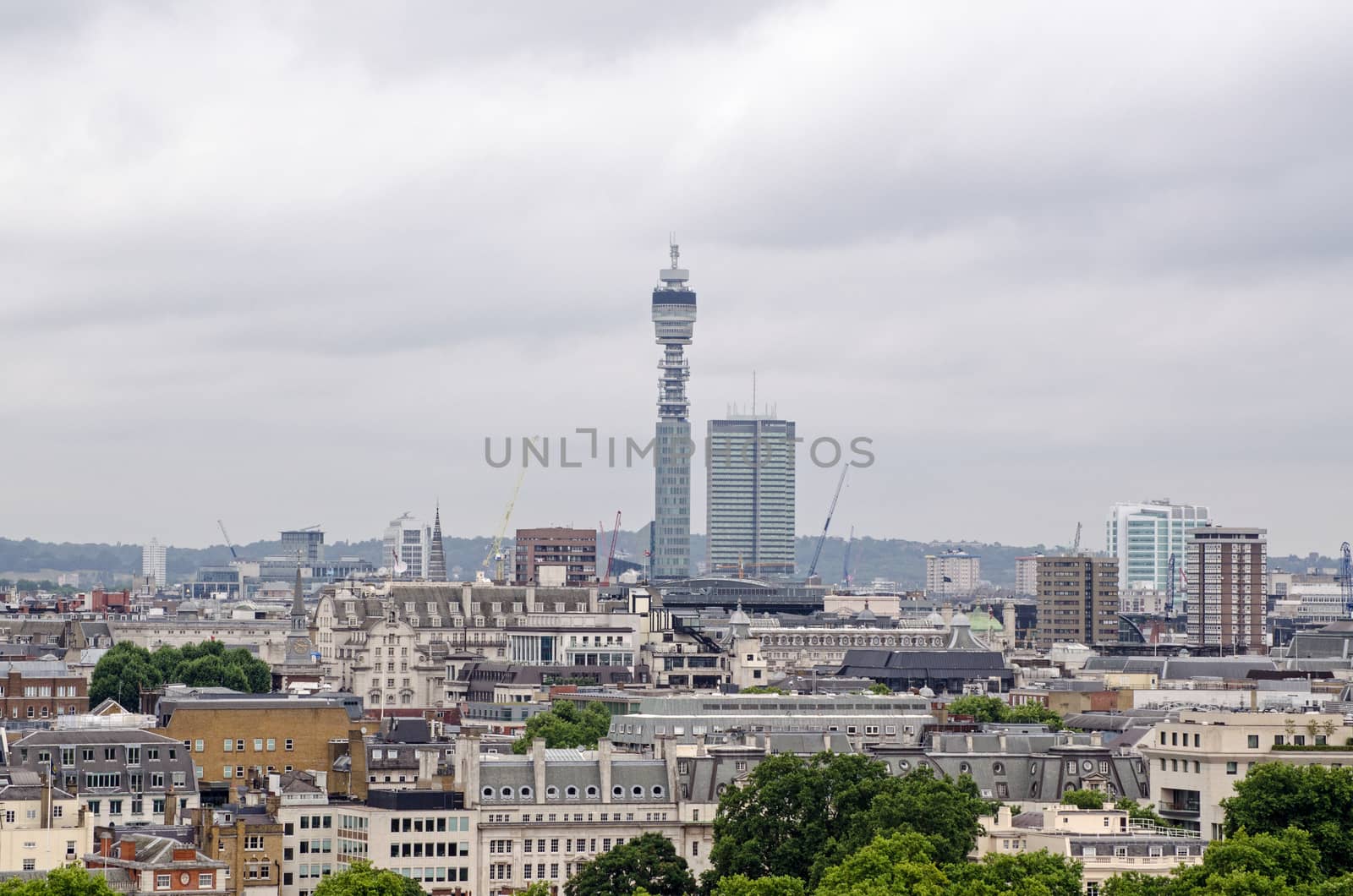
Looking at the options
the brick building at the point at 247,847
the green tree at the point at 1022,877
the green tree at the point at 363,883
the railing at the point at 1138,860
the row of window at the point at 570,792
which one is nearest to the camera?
the green tree at the point at 1022,877

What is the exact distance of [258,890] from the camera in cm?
15638

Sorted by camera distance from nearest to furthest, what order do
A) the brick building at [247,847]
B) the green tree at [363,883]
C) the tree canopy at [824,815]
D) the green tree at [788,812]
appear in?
the green tree at [363,883] < the tree canopy at [824,815] < the green tree at [788,812] < the brick building at [247,847]

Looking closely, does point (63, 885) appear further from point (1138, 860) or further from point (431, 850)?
point (1138, 860)

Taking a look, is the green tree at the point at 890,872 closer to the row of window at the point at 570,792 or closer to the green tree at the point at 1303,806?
the green tree at the point at 1303,806

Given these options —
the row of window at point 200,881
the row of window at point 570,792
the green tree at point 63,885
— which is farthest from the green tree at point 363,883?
the row of window at point 570,792

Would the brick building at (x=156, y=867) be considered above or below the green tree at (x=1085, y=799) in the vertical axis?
below

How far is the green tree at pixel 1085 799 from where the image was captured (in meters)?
160

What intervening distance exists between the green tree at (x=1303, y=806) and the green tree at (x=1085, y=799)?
1778cm

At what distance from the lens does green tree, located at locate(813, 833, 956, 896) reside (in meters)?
129

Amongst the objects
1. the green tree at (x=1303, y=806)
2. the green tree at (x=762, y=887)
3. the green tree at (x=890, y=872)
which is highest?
the green tree at (x=1303, y=806)

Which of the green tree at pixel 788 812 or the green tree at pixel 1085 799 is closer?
the green tree at pixel 788 812

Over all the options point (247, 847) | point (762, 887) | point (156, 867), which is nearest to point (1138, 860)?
point (762, 887)

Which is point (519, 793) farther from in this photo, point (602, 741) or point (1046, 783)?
point (1046, 783)

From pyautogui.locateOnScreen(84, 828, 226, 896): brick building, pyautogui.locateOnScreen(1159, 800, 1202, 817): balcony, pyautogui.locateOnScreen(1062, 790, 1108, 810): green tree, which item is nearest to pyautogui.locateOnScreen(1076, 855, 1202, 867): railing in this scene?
pyautogui.locateOnScreen(1159, 800, 1202, 817): balcony
